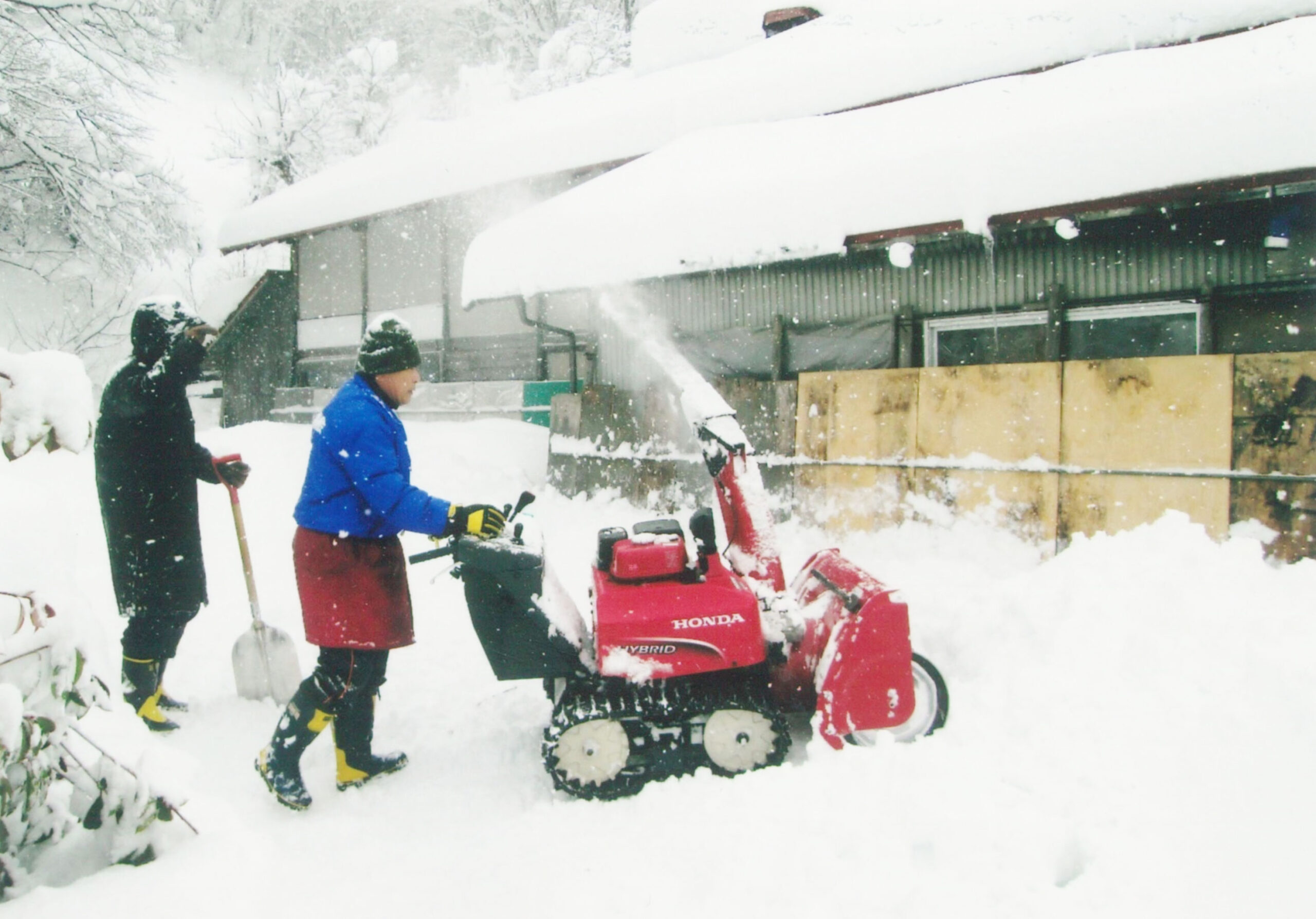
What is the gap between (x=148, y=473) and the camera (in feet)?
12.8

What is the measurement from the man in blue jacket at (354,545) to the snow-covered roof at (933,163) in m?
4.27

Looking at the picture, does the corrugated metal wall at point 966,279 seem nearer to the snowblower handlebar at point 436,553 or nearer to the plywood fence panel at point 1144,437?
the plywood fence panel at point 1144,437

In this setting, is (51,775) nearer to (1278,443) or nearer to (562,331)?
(1278,443)

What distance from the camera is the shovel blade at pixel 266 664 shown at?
4.13 m

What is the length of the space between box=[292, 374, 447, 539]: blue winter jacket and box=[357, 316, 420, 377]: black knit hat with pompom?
0.08 metres

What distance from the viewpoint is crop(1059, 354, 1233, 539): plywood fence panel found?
189 inches

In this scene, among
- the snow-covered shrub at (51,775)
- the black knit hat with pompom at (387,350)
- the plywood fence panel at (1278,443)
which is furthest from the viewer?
→ the plywood fence panel at (1278,443)

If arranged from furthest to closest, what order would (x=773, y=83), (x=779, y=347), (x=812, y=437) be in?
(x=773, y=83) → (x=779, y=347) → (x=812, y=437)

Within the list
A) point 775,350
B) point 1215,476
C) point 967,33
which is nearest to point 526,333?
point 775,350

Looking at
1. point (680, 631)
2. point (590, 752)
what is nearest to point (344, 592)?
point (590, 752)

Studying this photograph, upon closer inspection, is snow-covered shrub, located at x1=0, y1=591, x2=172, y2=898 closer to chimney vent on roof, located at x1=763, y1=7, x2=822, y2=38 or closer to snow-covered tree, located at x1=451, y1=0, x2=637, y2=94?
chimney vent on roof, located at x1=763, y1=7, x2=822, y2=38

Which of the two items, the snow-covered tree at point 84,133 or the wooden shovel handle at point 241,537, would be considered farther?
the snow-covered tree at point 84,133

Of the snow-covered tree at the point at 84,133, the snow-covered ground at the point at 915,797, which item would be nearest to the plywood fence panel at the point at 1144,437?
the snow-covered ground at the point at 915,797

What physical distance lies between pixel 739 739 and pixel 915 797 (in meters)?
0.71
